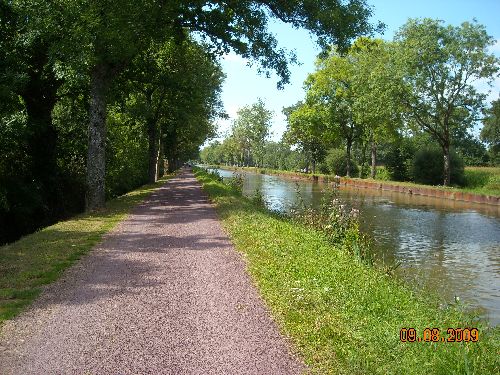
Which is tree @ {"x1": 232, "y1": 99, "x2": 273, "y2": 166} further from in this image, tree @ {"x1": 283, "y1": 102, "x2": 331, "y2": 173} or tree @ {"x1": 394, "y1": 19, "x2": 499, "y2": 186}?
tree @ {"x1": 394, "y1": 19, "x2": 499, "y2": 186}

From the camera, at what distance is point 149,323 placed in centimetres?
531

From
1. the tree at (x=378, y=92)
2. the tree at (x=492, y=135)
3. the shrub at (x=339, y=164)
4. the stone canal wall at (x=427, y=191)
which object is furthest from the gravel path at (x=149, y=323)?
the tree at (x=492, y=135)

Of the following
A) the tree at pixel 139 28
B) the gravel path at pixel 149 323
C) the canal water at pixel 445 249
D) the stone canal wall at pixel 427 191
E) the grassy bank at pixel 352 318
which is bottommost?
the canal water at pixel 445 249

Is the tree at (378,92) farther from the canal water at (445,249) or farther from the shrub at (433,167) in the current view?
the canal water at (445,249)

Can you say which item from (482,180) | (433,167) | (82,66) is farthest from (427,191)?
(82,66)

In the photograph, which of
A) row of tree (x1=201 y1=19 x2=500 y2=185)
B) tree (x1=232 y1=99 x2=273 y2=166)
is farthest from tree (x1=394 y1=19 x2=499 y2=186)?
tree (x1=232 y1=99 x2=273 y2=166)

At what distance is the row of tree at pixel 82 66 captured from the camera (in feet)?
43.5

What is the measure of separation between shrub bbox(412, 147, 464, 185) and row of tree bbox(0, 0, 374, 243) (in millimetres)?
28067

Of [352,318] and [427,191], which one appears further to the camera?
[427,191]

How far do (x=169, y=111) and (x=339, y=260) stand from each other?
2391 centimetres

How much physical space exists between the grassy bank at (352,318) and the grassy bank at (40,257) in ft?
11.0

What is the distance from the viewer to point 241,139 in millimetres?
107062
